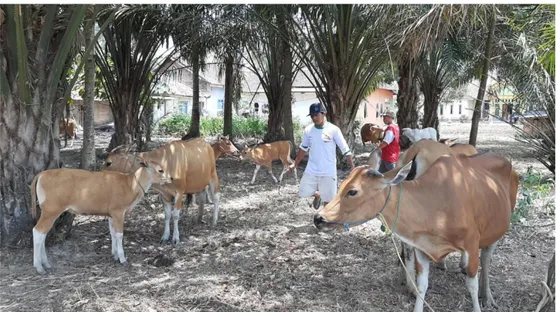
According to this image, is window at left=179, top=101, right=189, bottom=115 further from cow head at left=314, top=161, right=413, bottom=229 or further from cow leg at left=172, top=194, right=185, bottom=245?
cow head at left=314, top=161, right=413, bottom=229

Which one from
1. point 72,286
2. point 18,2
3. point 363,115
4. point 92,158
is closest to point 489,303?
point 72,286


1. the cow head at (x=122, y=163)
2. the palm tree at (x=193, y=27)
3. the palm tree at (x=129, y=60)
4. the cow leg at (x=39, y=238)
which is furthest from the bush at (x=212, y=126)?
the cow leg at (x=39, y=238)

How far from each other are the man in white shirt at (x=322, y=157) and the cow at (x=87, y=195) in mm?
1839

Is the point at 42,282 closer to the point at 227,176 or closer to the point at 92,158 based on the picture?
the point at 92,158

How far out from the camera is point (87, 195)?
5.58 meters

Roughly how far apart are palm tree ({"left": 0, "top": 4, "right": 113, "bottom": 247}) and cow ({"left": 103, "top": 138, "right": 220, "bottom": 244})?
1.24 metres

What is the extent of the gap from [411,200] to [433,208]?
205mm

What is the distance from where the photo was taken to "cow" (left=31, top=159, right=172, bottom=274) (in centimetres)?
535

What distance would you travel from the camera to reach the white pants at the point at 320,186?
6.40 metres

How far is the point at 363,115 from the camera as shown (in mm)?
40750

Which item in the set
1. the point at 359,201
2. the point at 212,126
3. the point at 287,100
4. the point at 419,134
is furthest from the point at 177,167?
the point at 212,126

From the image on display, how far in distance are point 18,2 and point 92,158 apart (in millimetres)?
3962

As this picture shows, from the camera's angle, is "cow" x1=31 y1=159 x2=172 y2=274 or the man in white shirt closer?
"cow" x1=31 y1=159 x2=172 y2=274

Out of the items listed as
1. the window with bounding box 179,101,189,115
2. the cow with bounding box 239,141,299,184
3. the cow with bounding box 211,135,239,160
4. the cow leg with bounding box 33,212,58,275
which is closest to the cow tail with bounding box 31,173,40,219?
the cow leg with bounding box 33,212,58,275
